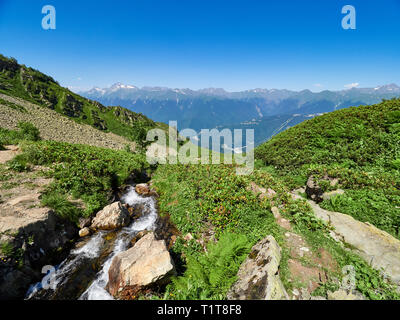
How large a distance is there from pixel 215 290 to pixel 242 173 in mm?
8900

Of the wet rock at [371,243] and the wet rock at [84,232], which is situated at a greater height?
the wet rock at [371,243]

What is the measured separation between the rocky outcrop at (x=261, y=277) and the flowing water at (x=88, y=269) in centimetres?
513

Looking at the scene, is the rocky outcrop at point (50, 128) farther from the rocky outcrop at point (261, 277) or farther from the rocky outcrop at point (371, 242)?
the rocky outcrop at point (371, 242)

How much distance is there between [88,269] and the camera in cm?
798

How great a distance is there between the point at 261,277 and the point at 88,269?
794cm

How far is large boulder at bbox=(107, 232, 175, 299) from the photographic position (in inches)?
243

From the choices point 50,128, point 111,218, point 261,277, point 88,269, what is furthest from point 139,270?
point 50,128

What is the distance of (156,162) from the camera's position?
72.9ft

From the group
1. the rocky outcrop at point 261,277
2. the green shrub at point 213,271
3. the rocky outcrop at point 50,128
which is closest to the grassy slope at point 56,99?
the rocky outcrop at point 50,128

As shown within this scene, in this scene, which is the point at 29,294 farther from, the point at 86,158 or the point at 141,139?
the point at 141,139

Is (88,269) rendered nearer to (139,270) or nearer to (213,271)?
(139,270)

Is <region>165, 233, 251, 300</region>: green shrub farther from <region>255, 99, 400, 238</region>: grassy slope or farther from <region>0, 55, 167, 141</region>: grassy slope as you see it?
<region>0, 55, 167, 141</region>: grassy slope

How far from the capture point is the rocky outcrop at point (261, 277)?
205 inches

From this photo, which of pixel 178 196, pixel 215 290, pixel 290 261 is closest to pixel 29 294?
pixel 215 290
